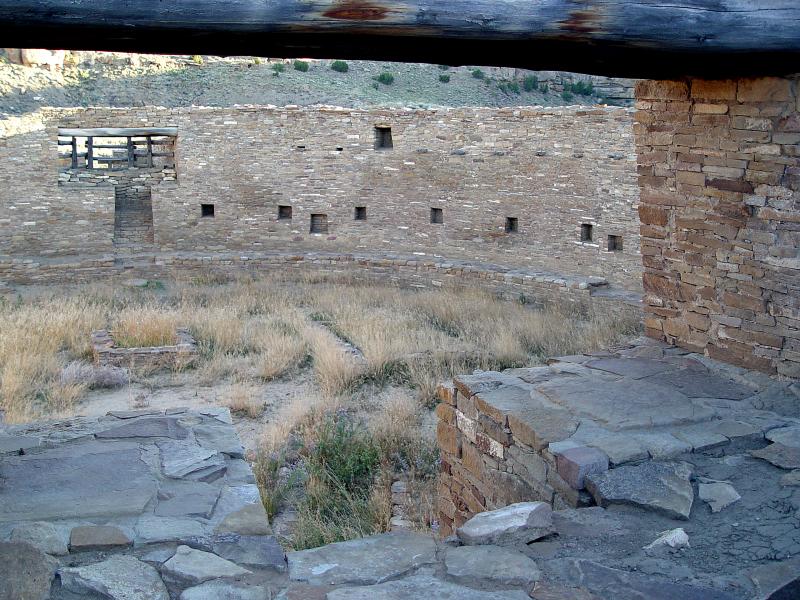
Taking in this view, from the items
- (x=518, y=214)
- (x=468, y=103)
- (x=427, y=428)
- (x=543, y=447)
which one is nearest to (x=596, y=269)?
(x=518, y=214)

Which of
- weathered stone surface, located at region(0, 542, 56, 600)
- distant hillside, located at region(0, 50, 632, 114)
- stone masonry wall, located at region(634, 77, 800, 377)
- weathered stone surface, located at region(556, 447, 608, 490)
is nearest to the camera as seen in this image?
weathered stone surface, located at region(0, 542, 56, 600)

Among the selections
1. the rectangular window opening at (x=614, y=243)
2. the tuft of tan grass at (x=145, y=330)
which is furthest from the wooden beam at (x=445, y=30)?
the rectangular window opening at (x=614, y=243)

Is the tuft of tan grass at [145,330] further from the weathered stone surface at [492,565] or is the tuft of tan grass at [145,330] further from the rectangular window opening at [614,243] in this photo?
the weathered stone surface at [492,565]

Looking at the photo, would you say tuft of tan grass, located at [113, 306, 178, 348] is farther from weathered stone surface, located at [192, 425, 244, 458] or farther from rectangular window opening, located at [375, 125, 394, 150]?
rectangular window opening, located at [375, 125, 394, 150]

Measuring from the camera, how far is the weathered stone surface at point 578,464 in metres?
3.81

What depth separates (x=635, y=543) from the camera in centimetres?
324

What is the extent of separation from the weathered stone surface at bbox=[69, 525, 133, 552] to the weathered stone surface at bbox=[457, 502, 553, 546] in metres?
1.36

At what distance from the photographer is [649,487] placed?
3666mm

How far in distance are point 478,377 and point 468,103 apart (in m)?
17.9

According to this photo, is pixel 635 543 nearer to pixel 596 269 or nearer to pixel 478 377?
pixel 478 377

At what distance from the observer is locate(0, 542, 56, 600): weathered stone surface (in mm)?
2766

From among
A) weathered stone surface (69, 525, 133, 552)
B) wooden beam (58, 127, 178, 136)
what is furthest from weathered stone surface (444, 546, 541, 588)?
wooden beam (58, 127, 178, 136)

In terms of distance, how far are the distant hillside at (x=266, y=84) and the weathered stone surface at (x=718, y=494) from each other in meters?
17.7

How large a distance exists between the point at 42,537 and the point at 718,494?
2.88 metres
